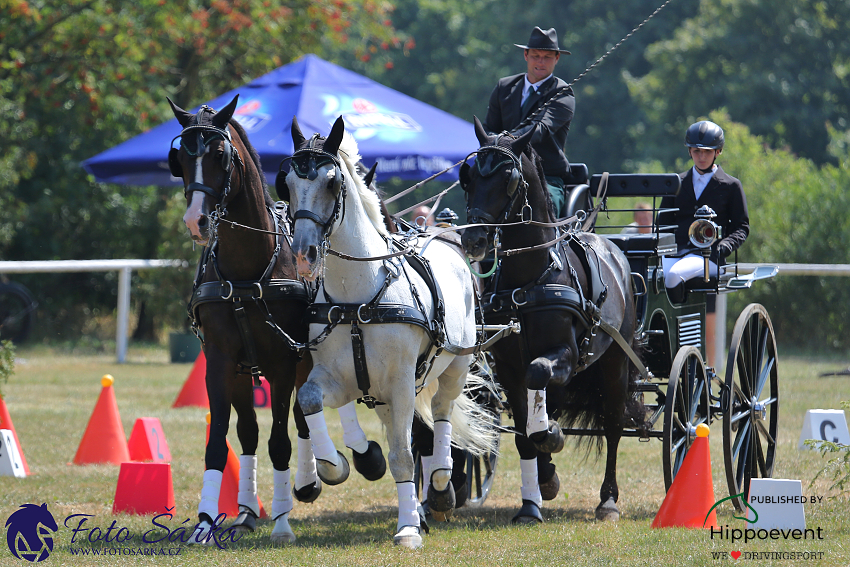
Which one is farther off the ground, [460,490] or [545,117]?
[545,117]

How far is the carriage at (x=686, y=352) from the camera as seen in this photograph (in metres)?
6.54

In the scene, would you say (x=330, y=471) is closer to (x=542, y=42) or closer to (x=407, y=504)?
(x=407, y=504)

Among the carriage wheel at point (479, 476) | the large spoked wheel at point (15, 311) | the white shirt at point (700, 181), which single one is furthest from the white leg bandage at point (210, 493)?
the large spoked wheel at point (15, 311)

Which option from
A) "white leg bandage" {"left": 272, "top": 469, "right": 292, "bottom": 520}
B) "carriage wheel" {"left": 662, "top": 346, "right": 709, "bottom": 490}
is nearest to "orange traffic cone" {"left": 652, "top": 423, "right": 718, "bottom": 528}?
"carriage wheel" {"left": 662, "top": 346, "right": 709, "bottom": 490}

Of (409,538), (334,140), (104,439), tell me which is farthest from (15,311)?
(334,140)

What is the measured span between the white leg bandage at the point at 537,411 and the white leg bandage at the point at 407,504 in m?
0.96

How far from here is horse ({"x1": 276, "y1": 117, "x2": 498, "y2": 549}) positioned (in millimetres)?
4711

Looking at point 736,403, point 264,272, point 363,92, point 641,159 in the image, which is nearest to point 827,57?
point 641,159

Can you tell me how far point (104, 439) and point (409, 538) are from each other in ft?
12.9

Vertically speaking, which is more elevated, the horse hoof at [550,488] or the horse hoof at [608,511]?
the horse hoof at [550,488]

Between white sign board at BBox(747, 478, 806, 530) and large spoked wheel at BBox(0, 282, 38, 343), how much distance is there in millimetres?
12366

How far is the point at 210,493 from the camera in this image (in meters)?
5.25

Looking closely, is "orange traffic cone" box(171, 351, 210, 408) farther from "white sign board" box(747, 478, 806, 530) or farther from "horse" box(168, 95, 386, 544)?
"white sign board" box(747, 478, 806, 530)

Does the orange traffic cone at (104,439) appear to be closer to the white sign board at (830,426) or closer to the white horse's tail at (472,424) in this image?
the white horse's tail at (472,424)
